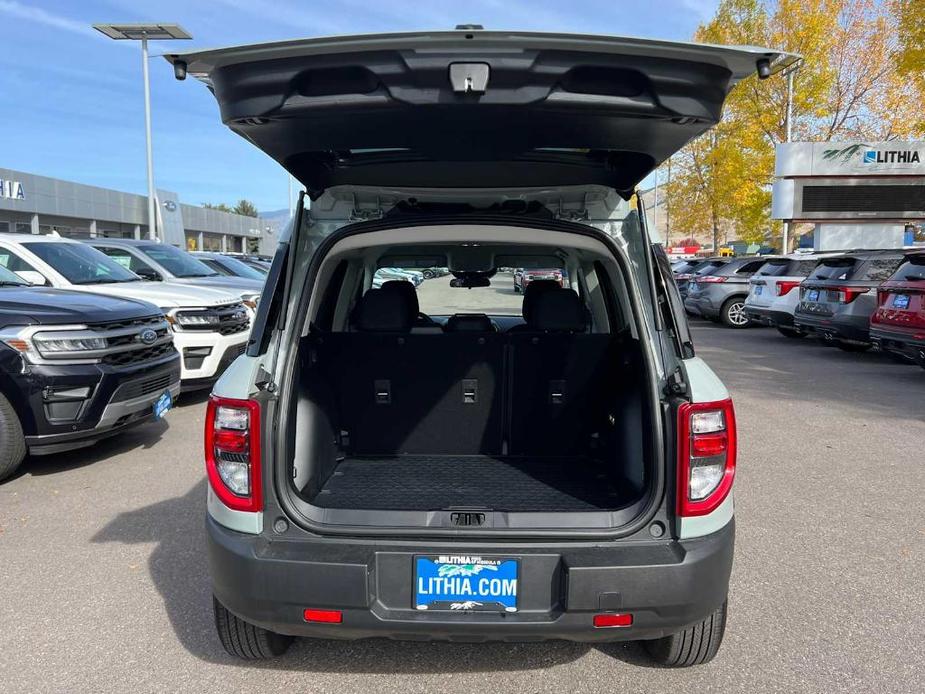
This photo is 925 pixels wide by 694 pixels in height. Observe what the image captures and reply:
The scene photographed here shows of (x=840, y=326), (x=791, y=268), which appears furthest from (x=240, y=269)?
(x=791, y=268)

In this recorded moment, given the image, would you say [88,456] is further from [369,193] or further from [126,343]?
[369,193]

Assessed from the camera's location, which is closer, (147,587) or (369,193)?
(369,193)

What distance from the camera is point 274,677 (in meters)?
2.70

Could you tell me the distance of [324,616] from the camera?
2.29m

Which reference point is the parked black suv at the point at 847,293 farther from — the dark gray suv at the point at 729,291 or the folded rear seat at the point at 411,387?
the folded rear seat at the point at 411,387

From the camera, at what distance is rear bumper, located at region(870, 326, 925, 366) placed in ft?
27.6

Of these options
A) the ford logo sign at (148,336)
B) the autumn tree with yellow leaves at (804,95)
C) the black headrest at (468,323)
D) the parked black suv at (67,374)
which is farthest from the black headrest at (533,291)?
the autumn tree with yellow leaves at (804,95)

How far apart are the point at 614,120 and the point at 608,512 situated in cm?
136

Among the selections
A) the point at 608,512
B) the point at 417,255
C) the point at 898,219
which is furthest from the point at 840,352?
the point at 898,219

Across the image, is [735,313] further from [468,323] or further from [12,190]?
[12,190]

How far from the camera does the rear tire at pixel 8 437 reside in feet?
15.6

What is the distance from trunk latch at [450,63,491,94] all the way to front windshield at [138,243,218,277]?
8880 millimetres

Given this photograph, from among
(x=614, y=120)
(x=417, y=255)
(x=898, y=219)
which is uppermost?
(x=898, y=219)

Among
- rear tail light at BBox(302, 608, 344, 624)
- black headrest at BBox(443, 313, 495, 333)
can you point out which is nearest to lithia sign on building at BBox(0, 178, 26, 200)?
black headrest at BBox(443, 313, 495, 333)
